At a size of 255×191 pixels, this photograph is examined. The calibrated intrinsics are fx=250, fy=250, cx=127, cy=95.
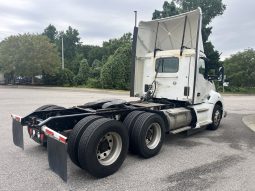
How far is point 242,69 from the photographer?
41.1 meters

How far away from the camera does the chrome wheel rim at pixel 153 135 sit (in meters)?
5.77

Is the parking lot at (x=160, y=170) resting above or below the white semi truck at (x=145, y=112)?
below

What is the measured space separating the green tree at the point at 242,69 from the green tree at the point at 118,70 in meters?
19.2

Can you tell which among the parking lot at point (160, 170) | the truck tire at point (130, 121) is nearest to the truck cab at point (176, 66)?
the parking lot at point (160, 170)

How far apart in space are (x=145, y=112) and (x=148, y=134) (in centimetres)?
52

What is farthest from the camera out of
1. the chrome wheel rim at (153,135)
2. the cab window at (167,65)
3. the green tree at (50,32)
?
the green tree at (50,32)

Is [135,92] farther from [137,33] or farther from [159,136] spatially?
[159,136]

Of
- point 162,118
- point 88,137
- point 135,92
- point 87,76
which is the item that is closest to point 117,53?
point 87,76

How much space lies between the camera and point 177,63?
767 cm

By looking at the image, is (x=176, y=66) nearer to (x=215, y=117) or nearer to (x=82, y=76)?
(x=215, y=117)

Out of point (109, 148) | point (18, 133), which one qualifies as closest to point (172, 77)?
point (109, 148)

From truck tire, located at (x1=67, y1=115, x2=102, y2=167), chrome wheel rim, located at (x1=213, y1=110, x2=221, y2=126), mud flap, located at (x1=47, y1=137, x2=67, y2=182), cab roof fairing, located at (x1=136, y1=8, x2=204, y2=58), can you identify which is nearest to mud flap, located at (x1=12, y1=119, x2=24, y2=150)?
mud flap, located at (x1=47, y1=137, x2=67, y2=182)

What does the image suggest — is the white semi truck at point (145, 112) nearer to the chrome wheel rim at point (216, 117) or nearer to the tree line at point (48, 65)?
the chrome wheel rim at point (216, 117)

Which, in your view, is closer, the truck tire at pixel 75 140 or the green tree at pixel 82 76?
the truck tire at pixel 75 140
